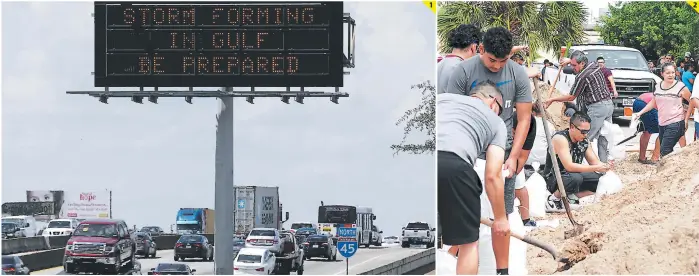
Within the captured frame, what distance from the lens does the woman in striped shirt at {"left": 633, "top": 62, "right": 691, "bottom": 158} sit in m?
17.8

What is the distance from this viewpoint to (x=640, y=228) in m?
15.3

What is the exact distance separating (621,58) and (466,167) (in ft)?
16.5

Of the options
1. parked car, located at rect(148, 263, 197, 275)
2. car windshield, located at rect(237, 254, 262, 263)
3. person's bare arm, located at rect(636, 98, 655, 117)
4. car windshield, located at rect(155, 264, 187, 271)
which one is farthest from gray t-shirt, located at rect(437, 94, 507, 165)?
car windshield, located at rect(237, 254, 262, 263)

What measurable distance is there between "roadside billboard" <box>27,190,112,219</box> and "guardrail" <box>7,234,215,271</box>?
1584 millimetres

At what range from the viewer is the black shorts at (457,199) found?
45.6 ft

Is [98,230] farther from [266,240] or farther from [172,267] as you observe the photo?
[266,240]

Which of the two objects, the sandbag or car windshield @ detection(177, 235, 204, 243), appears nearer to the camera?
the sandbag

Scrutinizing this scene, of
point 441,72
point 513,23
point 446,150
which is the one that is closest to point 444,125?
point 446,150

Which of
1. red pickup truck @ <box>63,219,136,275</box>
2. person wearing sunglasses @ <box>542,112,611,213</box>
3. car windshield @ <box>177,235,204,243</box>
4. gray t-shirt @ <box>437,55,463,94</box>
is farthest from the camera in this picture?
car windshield @ <box>177,235,204,243</box>

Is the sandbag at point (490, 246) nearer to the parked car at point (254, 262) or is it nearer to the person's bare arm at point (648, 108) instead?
the person's bare arm at point (648, 108)

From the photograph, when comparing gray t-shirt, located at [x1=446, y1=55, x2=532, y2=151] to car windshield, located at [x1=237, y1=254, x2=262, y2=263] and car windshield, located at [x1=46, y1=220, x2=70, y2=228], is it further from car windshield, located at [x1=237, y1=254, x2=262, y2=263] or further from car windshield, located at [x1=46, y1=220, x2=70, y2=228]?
car windshield, located at [x1=46, y1=220, x2=70, y2=228]

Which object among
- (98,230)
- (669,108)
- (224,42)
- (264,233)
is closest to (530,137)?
(669,108)

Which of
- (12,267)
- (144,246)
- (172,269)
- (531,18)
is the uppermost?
(531,18)

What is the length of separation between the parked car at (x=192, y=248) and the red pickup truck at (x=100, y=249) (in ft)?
45.3
